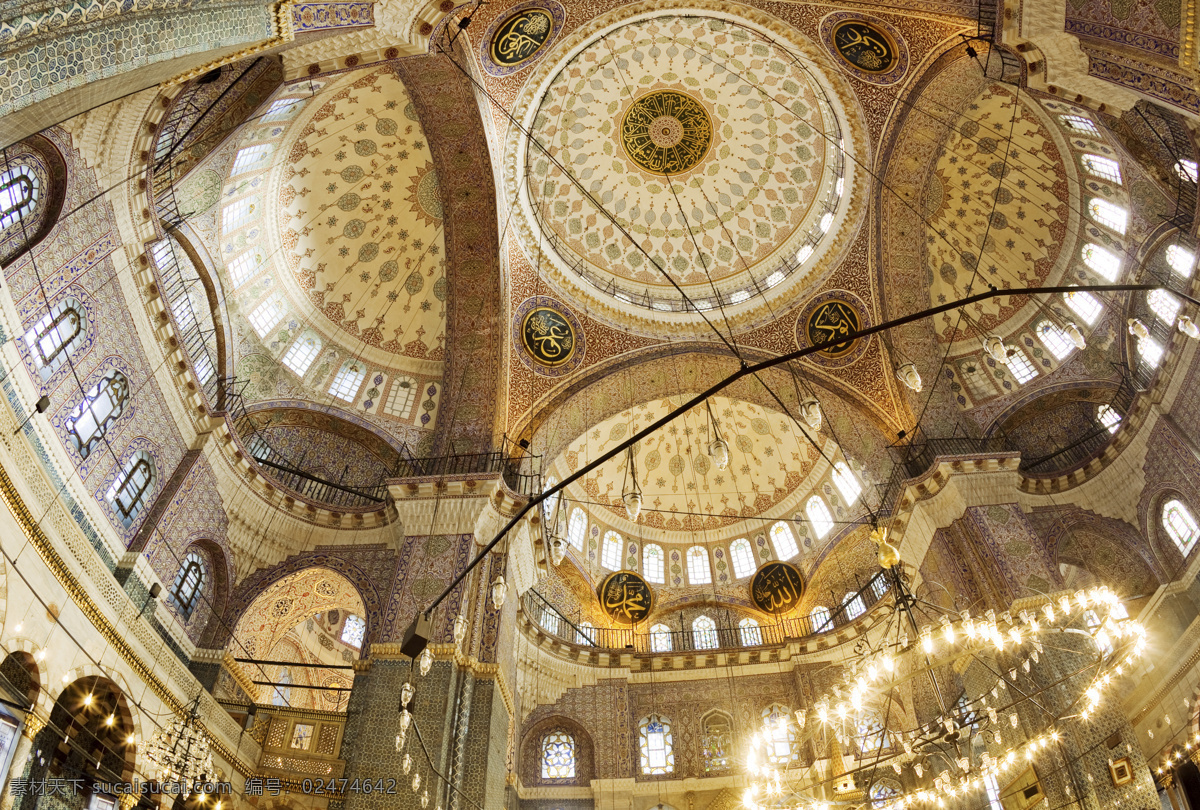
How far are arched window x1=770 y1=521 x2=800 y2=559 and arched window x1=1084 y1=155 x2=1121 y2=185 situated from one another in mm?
9670

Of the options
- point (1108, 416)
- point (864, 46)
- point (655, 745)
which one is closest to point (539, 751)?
point (655, 745)

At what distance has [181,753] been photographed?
8.55 metres

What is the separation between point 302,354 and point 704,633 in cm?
1070

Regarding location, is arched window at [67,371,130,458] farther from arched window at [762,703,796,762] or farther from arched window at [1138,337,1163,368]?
arched window at [1138,337,1163,368]

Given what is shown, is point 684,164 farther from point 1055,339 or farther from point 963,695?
point 963,695

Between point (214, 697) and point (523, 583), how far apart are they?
16.4ft

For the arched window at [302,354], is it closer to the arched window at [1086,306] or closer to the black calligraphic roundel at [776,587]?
the black calligraphic roundel at [776,587]

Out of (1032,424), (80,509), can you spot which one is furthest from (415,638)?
(1032,424)

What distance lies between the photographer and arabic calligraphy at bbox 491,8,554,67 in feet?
38.9

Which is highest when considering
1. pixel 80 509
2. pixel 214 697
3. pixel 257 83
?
pixel 257 83

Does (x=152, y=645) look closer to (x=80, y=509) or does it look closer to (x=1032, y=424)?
(x=80, y=509)

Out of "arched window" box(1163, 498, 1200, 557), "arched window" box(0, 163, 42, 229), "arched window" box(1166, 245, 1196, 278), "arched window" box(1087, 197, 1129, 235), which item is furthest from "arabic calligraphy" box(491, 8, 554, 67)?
"arched window" box(1163, 498, 1200, 557)

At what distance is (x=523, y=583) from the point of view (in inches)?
505

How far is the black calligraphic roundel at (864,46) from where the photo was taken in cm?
1158
